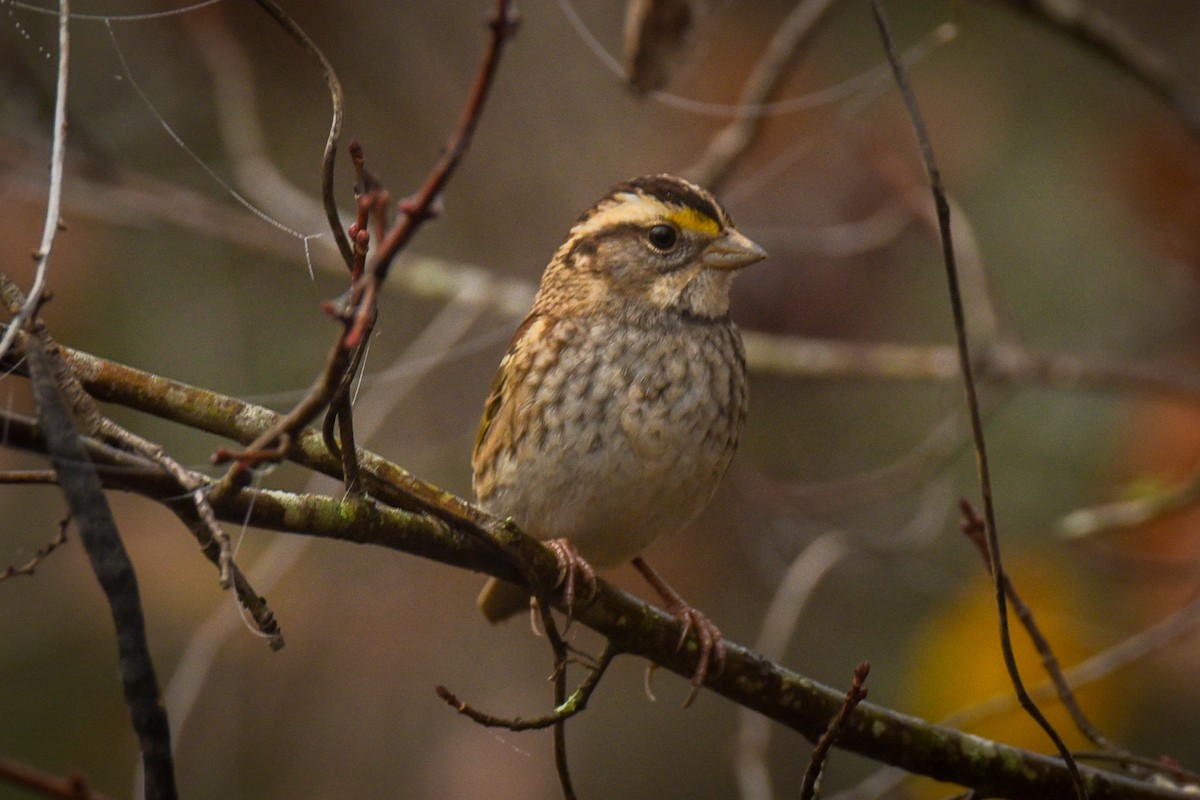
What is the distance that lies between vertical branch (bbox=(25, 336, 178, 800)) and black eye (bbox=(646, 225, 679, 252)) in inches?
75.1

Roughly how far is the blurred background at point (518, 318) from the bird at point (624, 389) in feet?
5.02

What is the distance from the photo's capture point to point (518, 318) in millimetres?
4949

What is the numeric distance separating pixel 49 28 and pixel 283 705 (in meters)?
2.65

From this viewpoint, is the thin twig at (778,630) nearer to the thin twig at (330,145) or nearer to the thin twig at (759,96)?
the thin twig at (759,96)

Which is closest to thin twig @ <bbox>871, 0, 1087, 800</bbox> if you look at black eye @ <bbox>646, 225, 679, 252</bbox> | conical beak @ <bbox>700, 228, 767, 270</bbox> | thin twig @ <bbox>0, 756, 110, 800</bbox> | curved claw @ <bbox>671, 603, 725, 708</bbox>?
curved claw @ <bbox>671, 603, 725, 708</bbox>

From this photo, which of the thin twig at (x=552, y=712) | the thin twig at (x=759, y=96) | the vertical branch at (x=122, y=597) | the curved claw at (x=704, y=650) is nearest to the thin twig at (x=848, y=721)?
the curved claw at (x=704, y=650)

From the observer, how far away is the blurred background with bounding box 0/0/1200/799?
5.29 m

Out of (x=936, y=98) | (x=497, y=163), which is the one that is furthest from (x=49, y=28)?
(x=936, y=98)

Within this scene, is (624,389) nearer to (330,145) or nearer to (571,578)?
→ (571,578)

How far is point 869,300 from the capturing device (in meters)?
6.18

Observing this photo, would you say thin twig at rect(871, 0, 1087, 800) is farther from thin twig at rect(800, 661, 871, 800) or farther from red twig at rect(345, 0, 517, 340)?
red twig at rect(345, 0, 517, 340)

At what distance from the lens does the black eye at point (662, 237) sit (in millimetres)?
3355

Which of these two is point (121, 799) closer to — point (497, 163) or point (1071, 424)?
point (497, 163)

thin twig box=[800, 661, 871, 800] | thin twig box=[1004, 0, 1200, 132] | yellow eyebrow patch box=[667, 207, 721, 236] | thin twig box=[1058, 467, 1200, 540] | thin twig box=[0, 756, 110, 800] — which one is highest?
thin twig box=[1004, 0, 1200, 132]
